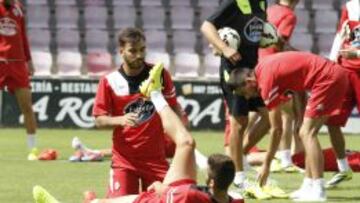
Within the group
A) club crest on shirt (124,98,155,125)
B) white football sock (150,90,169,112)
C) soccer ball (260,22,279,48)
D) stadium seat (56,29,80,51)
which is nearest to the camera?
white football sock (150,90,169,112)

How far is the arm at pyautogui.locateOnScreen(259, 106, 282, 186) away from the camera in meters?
9.28

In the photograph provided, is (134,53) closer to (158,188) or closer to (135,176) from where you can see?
(135,176)

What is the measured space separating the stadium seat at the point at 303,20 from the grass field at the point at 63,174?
4527 mm

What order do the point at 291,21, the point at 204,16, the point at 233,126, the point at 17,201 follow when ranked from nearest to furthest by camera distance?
the point at 17,201 → the point at 233,126 → the point at 291,21 → the point at 204,16

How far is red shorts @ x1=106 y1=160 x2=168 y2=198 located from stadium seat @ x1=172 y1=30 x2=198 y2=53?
11035 millimetres

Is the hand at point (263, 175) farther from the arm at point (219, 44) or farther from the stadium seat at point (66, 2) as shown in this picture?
the stadium seat at point (66, 2)

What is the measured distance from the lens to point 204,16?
1991 centimetres

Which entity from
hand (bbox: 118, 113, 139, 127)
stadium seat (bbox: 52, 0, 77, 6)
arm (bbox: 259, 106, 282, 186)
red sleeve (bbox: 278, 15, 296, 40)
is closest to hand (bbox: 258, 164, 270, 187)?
arm (bbox: 259, 106, 282, 186)

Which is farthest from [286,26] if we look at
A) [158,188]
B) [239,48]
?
[158,188]

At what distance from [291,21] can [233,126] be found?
6.99 feet

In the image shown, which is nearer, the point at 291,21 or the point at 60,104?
the point at 291,21

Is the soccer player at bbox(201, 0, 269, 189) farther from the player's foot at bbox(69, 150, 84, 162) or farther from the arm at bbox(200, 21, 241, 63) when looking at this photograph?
the player's foot at bbox(69, 150, 84, 162)

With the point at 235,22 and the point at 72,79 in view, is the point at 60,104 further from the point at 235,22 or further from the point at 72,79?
the point at 235,22

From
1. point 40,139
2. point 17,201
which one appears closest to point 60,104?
point 40,139
